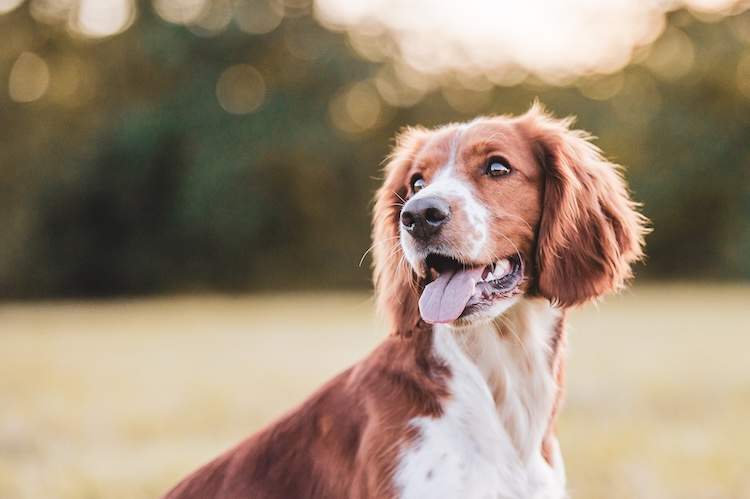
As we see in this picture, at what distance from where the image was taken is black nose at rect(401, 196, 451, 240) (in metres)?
3.99

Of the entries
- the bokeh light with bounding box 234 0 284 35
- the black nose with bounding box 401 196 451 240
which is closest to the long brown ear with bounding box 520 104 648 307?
the black nose with bounding box 401 196 451 240

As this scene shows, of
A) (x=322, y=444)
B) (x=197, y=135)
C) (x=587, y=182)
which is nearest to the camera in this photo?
(x=322, y=444)

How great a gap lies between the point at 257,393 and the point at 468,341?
305 inches

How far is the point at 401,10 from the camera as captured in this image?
34.6 m

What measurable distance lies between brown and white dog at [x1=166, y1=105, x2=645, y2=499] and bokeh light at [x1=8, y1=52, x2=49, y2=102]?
1202 inches

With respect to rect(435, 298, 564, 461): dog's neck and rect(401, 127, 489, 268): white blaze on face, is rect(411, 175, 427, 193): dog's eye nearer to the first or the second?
rect(401, 127, 489, 268): white blaze on face

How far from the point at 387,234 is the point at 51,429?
20.0 ft

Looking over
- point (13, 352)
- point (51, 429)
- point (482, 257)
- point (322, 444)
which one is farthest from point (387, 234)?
point (13, 352)

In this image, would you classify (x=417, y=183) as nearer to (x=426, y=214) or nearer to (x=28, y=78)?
(x=426, y=214)

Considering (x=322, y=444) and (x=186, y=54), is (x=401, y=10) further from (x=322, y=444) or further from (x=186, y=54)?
(x=322, y=444)

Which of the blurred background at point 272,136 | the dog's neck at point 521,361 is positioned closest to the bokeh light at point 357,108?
the blurred background at point 272,136

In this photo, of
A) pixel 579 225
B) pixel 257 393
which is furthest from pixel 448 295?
pixel 257 393

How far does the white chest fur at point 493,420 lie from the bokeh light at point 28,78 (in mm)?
30799

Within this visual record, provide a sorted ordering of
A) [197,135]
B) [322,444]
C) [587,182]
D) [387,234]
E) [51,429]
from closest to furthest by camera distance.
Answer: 1. [322,444]
2. [587,182]
3. [387,234]
4. [51,429]
5. [197,135]
